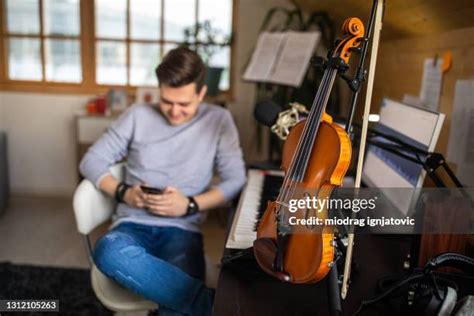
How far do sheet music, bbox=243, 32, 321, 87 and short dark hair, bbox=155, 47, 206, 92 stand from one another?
972mm

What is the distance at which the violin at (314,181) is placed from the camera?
0.83 m

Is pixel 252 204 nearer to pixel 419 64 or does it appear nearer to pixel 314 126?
pixel 314 126

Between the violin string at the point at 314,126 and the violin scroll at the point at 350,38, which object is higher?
the violin scroll at the point at 350,38

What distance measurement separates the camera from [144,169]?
1.70m

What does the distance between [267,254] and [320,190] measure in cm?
17

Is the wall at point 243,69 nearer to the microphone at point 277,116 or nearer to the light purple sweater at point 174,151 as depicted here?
the light purple sweater at point 174,151

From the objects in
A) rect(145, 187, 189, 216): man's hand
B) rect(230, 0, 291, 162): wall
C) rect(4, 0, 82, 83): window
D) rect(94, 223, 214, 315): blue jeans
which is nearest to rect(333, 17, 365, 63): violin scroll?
rect(94, 223, 214, 315): blue jeans

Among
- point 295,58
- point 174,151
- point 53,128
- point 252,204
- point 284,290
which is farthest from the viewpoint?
point 53,128

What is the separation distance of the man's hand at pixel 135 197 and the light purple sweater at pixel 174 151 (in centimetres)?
10

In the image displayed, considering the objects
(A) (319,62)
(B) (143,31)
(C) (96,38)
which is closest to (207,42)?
(B) (143,31)

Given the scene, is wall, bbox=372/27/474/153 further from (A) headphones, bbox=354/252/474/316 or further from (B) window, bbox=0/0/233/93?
(B) window, bbox=0/0/233/93

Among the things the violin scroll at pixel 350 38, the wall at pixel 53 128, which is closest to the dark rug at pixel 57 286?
the wall at pixel 53 128

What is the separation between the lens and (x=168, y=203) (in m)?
1.54

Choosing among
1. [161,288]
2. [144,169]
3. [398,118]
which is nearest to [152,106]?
[144,169]
